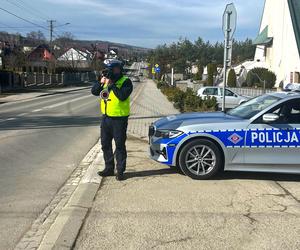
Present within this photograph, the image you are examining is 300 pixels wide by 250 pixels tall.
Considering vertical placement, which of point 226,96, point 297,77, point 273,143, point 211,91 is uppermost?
point 297,77

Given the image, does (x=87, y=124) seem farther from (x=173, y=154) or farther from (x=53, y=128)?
(x=173, y=154)

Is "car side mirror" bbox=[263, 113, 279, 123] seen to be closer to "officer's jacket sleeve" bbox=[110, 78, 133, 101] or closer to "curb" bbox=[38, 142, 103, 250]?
"officer's jacket sleeve" bbox=[110, 78, 133, 101]

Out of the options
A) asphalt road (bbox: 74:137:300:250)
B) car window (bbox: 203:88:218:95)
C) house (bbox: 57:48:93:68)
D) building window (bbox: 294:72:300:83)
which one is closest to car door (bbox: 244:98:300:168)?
asphalt road (bbox: 74:137:300:250)

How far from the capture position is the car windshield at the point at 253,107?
24.1 ft

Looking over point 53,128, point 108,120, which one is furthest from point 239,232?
point 53,128

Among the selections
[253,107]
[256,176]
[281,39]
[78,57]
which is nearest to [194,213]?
[256,176]

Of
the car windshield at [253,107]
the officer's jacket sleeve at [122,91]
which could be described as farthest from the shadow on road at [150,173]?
the car windshield at [253,107]

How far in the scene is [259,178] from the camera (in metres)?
7.31

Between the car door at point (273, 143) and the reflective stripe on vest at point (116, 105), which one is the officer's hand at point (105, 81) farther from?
the car door at point (273, 143)

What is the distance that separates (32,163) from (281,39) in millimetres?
35338

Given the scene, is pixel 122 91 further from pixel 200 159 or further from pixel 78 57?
pixel 78 57

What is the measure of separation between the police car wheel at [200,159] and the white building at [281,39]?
2808 cm

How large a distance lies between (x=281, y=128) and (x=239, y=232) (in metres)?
2.64

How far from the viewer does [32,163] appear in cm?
863
